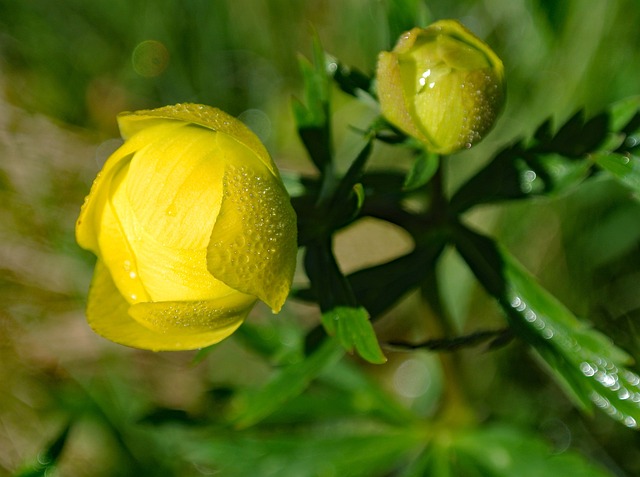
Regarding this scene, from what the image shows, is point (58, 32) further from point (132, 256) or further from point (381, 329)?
point (132, 256)

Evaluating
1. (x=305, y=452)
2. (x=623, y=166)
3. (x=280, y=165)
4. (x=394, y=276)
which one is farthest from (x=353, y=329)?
(x=280, y=165)

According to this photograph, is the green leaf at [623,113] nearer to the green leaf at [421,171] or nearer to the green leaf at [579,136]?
the green leaf at [579,136]

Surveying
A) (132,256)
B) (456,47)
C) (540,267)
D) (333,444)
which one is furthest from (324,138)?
(540,267)

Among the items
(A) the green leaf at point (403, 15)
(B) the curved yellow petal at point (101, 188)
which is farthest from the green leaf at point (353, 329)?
(A) the green leaf at point (403, 15)

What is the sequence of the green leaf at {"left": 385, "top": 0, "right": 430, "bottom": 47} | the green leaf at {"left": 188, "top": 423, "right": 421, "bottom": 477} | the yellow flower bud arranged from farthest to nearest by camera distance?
the green leaf at {"left": 188, "top": 423, "right": 421, "bottom": 477} < the green leaf at {"left": 385, "top": 0, "right": 430, "bottom": 47} < the yellow flower bud

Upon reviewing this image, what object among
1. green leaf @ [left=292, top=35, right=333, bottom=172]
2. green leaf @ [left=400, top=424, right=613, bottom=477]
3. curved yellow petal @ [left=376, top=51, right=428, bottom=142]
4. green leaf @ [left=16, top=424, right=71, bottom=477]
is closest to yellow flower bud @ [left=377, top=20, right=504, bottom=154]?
curved yellow petal @ [left=376, top=51, right=428, bottom=142]

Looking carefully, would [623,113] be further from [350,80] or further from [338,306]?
[338,306]

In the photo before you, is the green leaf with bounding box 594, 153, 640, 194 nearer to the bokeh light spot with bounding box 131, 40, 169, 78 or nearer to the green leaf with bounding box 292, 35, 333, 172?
the green leaf with bounding box 292, 35, 333, 172
